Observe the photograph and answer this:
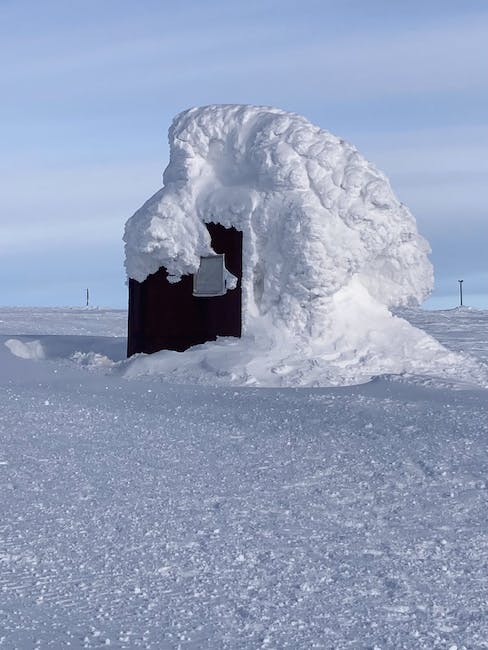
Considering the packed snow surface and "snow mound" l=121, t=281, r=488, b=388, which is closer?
"snow mound" l=121, t=281, r=488, b=388

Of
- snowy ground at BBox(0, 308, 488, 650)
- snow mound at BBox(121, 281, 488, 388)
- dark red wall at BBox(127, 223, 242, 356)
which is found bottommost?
snowy ground at BBox(0, 308, 488, 650)

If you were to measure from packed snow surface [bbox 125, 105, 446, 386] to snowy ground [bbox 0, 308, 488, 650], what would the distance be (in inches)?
95.8

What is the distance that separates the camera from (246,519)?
8539 mm

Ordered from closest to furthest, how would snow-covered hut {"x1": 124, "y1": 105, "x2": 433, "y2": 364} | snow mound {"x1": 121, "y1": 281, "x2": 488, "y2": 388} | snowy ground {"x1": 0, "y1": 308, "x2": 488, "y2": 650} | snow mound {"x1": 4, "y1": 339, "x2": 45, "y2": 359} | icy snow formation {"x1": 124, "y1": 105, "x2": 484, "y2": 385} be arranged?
snowy ground {"x1": 0, "y1": 308, "x2": 488, "y2": 650} < snow mound {"x1": 121, "y1": 281, "x2": 488, "y2": 388} < icy snow formation {"x1": 124, "y1": 105, "x2": 484, "y2": 385} < snow-covered hut {"x1": 124, "y1": 105, "x2": 433, "y2": 364} < snow mound {"x1": 4, "y1": 339, "x2": 45, "y2": 359}

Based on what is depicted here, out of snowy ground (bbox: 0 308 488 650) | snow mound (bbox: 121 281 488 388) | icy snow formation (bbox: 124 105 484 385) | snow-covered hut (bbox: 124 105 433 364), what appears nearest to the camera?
snowy ground (bbox: 0 308 488 650)

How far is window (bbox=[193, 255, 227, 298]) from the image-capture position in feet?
62.8

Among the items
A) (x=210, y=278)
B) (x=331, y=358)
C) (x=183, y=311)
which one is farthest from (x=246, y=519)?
(x=183, y=311)

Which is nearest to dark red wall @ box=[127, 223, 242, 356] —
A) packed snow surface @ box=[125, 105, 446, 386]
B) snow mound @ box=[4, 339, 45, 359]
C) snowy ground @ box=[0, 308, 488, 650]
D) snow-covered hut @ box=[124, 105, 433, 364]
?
snow-covered hut @ box=[124, 105, 433, 364]

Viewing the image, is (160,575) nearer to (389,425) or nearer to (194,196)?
(389,425)

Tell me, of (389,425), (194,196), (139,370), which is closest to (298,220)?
(194,196)

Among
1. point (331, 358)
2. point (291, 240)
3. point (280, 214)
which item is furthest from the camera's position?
point (280, 214)

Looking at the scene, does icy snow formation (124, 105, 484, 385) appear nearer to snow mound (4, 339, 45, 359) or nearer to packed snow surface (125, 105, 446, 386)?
packed snow surface (125, 105, 446, 386)

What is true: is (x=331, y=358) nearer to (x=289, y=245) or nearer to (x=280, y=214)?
(x=289, y=245)

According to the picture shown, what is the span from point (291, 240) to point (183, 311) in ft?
9.68
